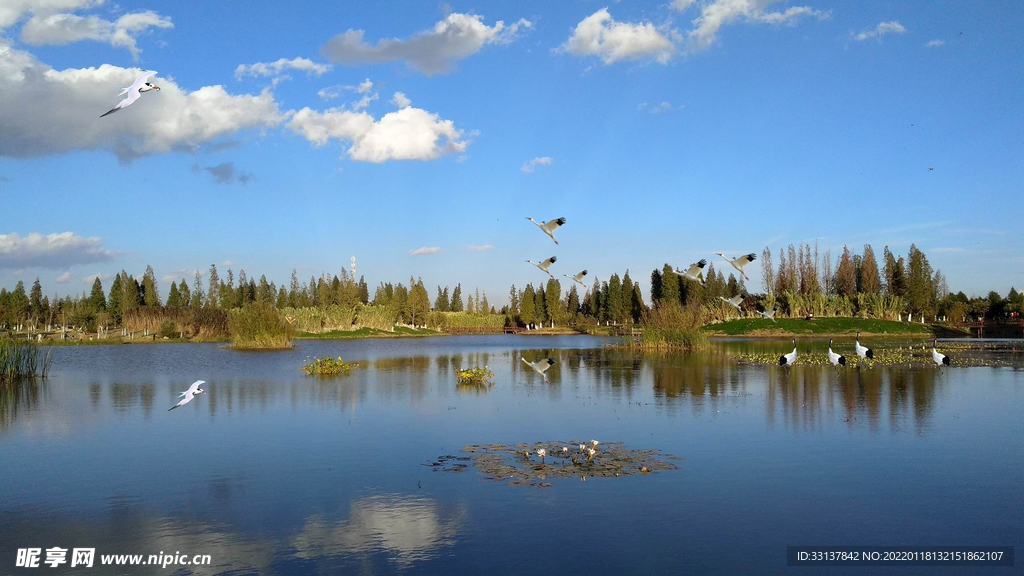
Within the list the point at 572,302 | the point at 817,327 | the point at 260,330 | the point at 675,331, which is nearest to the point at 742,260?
the point at 675,331

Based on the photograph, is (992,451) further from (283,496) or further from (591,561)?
(283,496)

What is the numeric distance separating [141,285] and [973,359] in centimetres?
9650

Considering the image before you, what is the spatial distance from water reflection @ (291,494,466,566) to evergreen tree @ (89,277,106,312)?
3528 inches

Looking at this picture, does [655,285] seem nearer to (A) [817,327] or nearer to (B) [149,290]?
(A) [817,327]

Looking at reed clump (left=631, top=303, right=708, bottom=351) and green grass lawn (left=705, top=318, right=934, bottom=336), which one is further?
green grass lawn (left=705, top=318, right=934, bottom=336)

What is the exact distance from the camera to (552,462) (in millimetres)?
13867

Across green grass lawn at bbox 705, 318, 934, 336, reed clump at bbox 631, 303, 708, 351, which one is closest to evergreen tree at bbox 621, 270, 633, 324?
green grass lawn at bbox 705, 318, 934, 336

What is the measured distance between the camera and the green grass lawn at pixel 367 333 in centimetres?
7619

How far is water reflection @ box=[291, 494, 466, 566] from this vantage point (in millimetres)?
9102

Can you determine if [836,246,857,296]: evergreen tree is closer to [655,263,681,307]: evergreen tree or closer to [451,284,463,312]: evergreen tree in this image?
[655,263,681,307]: evergreen tree

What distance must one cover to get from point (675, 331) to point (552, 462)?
103ft

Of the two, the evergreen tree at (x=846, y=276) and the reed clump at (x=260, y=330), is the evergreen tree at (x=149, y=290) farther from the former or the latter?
the evergreen tree at (x=846, y=276)

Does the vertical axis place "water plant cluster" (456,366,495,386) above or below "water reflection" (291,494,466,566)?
above

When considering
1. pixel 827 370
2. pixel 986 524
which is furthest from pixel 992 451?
pixel 827 370
